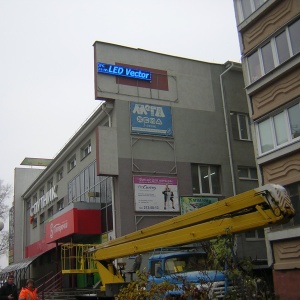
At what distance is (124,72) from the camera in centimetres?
2234

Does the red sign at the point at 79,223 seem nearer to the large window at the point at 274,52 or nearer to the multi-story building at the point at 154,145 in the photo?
the multi-story building at the point at 154,145

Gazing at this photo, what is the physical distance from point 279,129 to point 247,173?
9781 mm

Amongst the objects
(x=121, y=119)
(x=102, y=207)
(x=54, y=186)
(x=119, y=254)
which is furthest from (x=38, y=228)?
(x=119, y=254)

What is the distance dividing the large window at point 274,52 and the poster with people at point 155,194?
7.75m

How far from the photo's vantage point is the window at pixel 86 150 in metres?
26.0

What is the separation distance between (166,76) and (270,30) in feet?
29.7

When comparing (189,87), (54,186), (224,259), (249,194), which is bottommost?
(224,259)

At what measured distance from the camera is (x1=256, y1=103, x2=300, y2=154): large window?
14.1 m

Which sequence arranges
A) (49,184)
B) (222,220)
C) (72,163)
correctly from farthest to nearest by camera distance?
(49,184) < (72,163) < (222,220)

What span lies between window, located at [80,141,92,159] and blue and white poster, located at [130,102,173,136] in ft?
15.5

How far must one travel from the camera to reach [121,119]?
21.9 metres

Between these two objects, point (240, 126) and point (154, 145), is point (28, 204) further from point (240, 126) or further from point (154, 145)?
point (240, 126)

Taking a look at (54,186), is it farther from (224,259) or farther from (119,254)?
(224,259)

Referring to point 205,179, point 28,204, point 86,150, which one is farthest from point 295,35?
point 28,204
